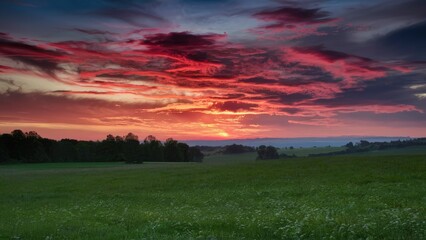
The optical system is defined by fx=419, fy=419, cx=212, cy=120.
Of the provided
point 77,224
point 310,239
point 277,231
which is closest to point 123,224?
point 77,224

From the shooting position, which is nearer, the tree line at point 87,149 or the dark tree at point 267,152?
the tree line at point 87,149

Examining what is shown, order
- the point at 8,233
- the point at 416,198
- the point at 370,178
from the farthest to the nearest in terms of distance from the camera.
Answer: the point at 370,178 < the point at 416,198 < the point at 8,233

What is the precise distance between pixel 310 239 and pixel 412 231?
11.4 ft

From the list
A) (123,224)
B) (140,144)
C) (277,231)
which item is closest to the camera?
Result: (277,231)

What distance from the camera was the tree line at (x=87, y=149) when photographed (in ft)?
451

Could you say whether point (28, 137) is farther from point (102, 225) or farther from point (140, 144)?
point (102, 225)

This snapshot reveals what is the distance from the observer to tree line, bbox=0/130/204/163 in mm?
137500

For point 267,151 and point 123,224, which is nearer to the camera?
point 123,224

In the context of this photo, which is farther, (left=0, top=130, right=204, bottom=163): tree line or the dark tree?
the dark tree

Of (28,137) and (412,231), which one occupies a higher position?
(28,137)

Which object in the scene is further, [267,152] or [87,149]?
[267,152]

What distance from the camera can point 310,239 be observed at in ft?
47.4

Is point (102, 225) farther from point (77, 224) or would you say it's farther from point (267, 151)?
point (267, 151)

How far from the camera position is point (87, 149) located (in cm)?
15462
